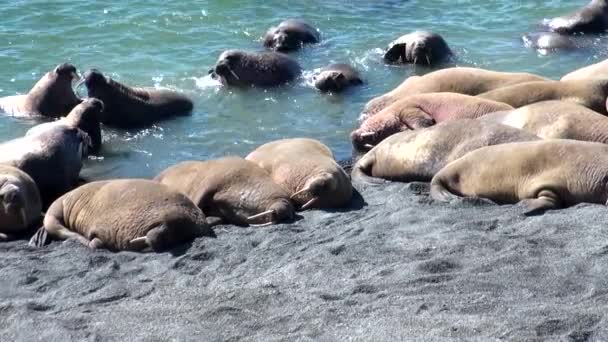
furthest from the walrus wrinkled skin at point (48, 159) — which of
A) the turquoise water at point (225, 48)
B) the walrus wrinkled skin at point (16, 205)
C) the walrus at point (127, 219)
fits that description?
the walrus at point (127, 219)

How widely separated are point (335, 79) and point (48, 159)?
425cm

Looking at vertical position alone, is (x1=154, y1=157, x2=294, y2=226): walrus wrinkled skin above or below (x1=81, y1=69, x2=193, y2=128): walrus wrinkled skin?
above

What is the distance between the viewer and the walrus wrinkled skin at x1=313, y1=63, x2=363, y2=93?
38.4 feet

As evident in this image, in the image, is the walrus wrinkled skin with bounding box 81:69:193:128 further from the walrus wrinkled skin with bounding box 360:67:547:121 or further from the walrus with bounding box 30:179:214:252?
the walrus with bounding box 30:179:214:252

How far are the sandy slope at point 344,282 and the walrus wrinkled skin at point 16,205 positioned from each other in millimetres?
362

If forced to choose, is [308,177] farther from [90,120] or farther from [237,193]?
[90,120]

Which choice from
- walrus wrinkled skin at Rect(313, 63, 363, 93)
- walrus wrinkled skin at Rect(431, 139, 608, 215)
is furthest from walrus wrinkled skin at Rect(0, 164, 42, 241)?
walrus wrinkled skin at Rect(313, 63, 363, 93)

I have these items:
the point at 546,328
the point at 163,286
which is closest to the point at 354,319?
the point at 546,328

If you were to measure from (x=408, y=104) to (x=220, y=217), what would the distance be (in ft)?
9.04

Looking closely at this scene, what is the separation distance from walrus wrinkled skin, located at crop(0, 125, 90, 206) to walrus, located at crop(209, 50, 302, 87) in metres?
3.62

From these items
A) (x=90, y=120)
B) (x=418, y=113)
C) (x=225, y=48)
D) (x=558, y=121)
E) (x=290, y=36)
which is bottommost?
(x=225, y=48)

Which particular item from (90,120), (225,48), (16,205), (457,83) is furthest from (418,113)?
(225,48)

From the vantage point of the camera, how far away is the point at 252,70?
1234 cm

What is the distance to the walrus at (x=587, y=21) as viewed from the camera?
574 inches
